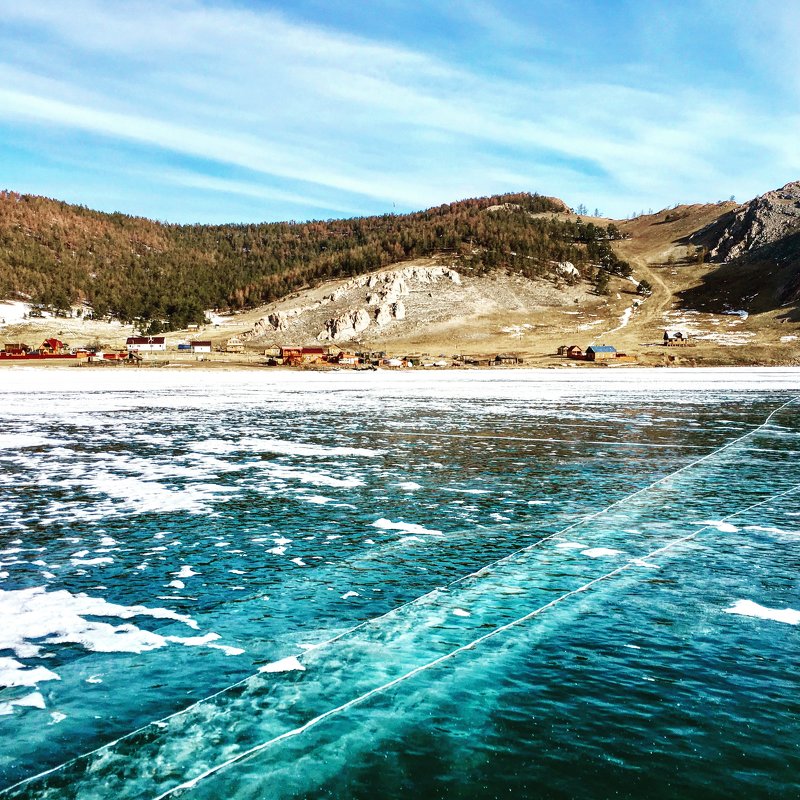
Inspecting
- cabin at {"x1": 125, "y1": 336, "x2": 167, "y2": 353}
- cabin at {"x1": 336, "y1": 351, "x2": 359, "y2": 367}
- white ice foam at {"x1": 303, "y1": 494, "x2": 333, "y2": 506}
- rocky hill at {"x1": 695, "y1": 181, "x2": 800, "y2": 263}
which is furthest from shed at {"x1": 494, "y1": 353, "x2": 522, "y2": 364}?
rocky hill at {"x1": 695, "y1": 181, "x2": 800, "y2": 263}

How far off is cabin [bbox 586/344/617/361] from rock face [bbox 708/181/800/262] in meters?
101

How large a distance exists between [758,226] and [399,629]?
636 ft

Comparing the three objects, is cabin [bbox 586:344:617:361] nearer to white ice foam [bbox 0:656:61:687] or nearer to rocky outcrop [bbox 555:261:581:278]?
rocky outcrop [bbox 555:261:581:278]

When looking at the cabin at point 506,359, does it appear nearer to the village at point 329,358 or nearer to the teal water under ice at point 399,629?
the village at point 329,358

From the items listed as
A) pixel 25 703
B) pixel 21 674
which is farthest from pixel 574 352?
pixel 25 703

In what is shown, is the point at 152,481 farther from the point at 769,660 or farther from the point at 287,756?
the point at 769,660

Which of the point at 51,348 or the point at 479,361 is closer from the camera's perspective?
the point at 479,361

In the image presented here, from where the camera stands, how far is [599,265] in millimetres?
163750

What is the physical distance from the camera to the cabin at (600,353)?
84.8 m

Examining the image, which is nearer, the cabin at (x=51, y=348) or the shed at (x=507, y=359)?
the shed at (x=507, y=359)

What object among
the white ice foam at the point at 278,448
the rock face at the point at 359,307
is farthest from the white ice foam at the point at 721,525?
the rock face at the point at 359,307

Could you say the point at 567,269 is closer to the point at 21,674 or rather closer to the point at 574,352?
the point at 574,352

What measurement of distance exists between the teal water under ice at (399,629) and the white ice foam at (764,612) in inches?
1.2

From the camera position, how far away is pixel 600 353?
281ft
